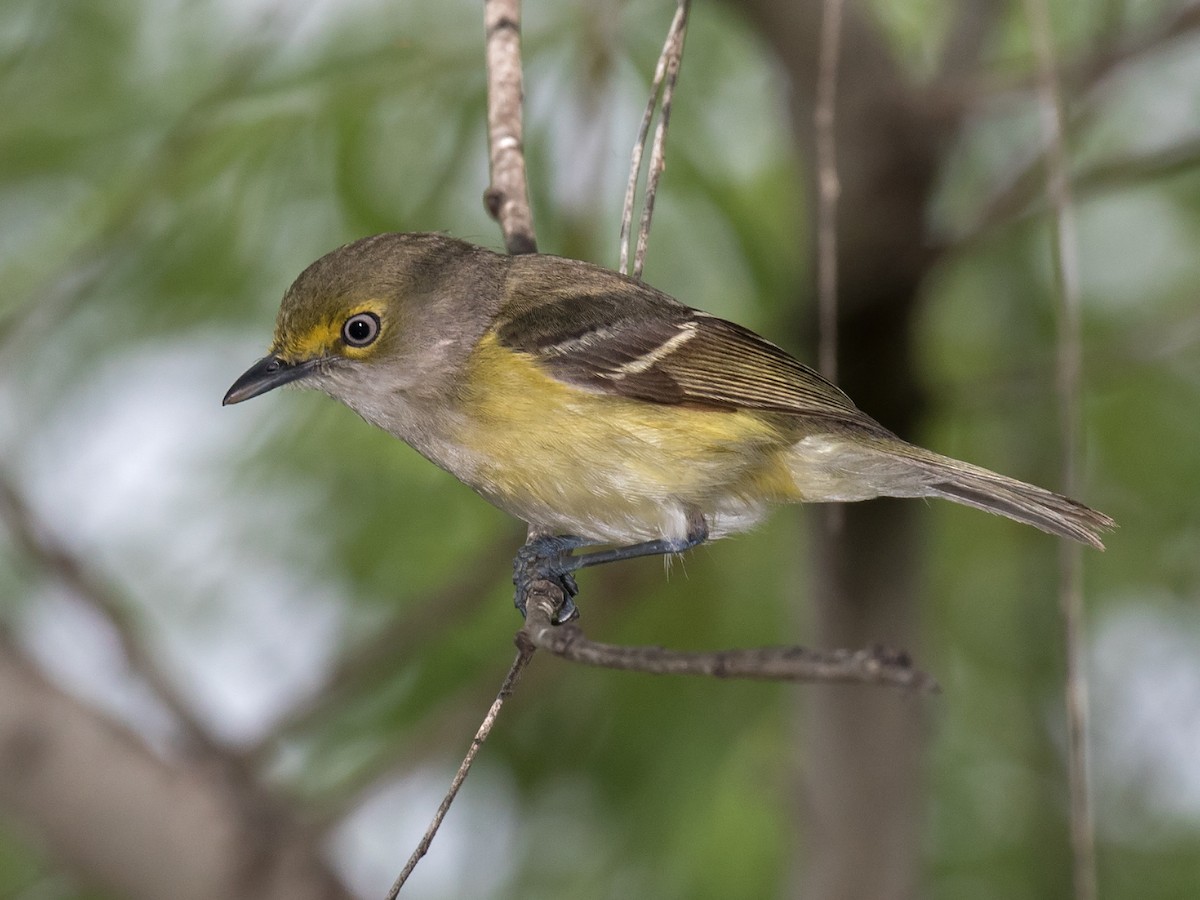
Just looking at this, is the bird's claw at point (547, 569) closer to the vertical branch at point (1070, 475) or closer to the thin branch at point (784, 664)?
the vertical branch at point (1070, 475)

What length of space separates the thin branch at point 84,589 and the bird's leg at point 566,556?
4.17ft

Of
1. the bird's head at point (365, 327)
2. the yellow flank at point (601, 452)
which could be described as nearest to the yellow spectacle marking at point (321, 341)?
the bird's head at point (365, 327)

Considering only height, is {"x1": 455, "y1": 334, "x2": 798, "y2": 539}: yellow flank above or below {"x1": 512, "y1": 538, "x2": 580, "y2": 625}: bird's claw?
above

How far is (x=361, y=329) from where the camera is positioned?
3725 millimetres

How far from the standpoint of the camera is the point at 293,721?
4426 millimetres

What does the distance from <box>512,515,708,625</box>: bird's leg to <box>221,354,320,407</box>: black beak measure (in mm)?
771

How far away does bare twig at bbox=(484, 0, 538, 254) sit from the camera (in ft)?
11.8

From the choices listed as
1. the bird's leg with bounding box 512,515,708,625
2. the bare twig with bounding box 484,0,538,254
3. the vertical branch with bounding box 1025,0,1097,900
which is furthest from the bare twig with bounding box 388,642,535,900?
the bare twig with bounding box 484,0,538,254

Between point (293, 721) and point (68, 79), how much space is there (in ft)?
7.34

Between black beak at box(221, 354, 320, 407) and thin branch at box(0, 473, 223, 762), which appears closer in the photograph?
black beak at box(221, 354, 320, 407)

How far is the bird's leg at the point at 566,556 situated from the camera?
3.47 metres

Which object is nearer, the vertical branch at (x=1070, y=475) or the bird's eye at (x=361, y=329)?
the vertical branch at (x=1070, y=475)

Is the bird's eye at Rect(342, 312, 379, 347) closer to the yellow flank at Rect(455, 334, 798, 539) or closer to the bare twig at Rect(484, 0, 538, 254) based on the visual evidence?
the yellow flank at Rect(455, 334, 798, 539)

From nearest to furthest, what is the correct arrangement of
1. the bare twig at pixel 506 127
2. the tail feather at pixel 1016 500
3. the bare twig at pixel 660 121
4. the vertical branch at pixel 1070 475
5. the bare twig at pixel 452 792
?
the bare twig at pixel 452 792
the vertical branch at pixel 1070 475
the bare twig at pixel 660 121
the tail feather at pixel 1016 500
the bare twig at pixel 506 127
